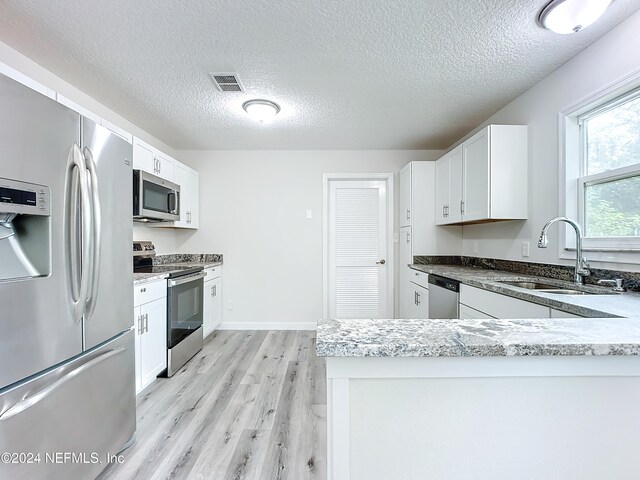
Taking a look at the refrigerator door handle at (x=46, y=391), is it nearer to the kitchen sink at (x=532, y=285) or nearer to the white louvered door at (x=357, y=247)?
the kitchen sink at (x=532, y=285)

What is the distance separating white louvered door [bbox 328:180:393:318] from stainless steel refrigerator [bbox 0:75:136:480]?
8.87 ft

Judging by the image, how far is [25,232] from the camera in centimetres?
111

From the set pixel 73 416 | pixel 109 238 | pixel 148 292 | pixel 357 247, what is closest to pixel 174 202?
pixel 148 292

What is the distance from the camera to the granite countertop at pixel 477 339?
0.62 m

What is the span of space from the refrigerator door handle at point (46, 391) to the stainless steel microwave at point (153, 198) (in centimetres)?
131

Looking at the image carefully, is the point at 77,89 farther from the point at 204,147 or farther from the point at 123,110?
the point at 204,147

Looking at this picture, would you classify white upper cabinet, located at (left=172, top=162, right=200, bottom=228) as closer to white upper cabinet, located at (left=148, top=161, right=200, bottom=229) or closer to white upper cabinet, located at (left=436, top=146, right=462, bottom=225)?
white upper cabinet, located at (left=148, top=161, right=200, bottom=229)

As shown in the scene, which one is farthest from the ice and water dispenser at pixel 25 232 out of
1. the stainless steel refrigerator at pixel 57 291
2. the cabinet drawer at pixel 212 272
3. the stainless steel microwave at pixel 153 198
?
the cabinet drawer at pixel 212 272

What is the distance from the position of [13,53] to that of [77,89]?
0.48 m

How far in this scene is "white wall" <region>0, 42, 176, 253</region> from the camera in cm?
183

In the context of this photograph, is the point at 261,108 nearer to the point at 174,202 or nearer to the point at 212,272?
the point at 174,202

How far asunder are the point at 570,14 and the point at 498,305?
1596 millimetres

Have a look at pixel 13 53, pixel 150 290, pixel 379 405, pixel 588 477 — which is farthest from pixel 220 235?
pixel 588 477

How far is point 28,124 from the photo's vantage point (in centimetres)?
107
